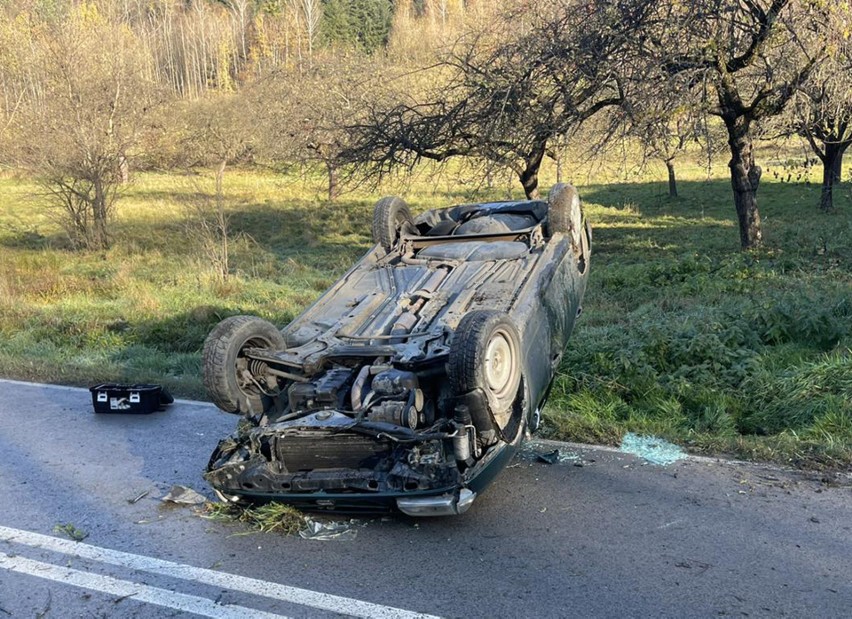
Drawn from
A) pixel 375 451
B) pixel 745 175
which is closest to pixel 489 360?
pixel 375 451

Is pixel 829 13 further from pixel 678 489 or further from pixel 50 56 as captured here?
pixel 50 56

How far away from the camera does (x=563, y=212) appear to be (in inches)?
256

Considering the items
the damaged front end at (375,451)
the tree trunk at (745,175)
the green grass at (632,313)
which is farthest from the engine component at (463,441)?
the tree trunk at (745,175)

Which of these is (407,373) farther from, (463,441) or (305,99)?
(305,99)

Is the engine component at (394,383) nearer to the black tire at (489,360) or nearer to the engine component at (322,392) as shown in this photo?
the engine component at (322,392)

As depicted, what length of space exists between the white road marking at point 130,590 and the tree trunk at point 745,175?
464 inches

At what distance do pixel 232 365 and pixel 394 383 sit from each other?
1.21 metres

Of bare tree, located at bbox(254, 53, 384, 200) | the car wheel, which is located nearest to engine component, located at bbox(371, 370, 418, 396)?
the car wheel

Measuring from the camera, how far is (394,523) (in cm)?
455

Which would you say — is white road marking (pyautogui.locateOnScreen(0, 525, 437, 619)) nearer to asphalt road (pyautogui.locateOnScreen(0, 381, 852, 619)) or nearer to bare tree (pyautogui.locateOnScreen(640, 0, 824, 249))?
asphalt road (pyautogui.locateOnScreen(0, 381, 852, 619))

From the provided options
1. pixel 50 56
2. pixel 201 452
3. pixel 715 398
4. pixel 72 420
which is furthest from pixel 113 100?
pixel 715 398

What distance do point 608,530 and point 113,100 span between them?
20352mm

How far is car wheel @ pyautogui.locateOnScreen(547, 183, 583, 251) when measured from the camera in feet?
21.4

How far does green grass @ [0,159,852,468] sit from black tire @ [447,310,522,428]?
1.56m
